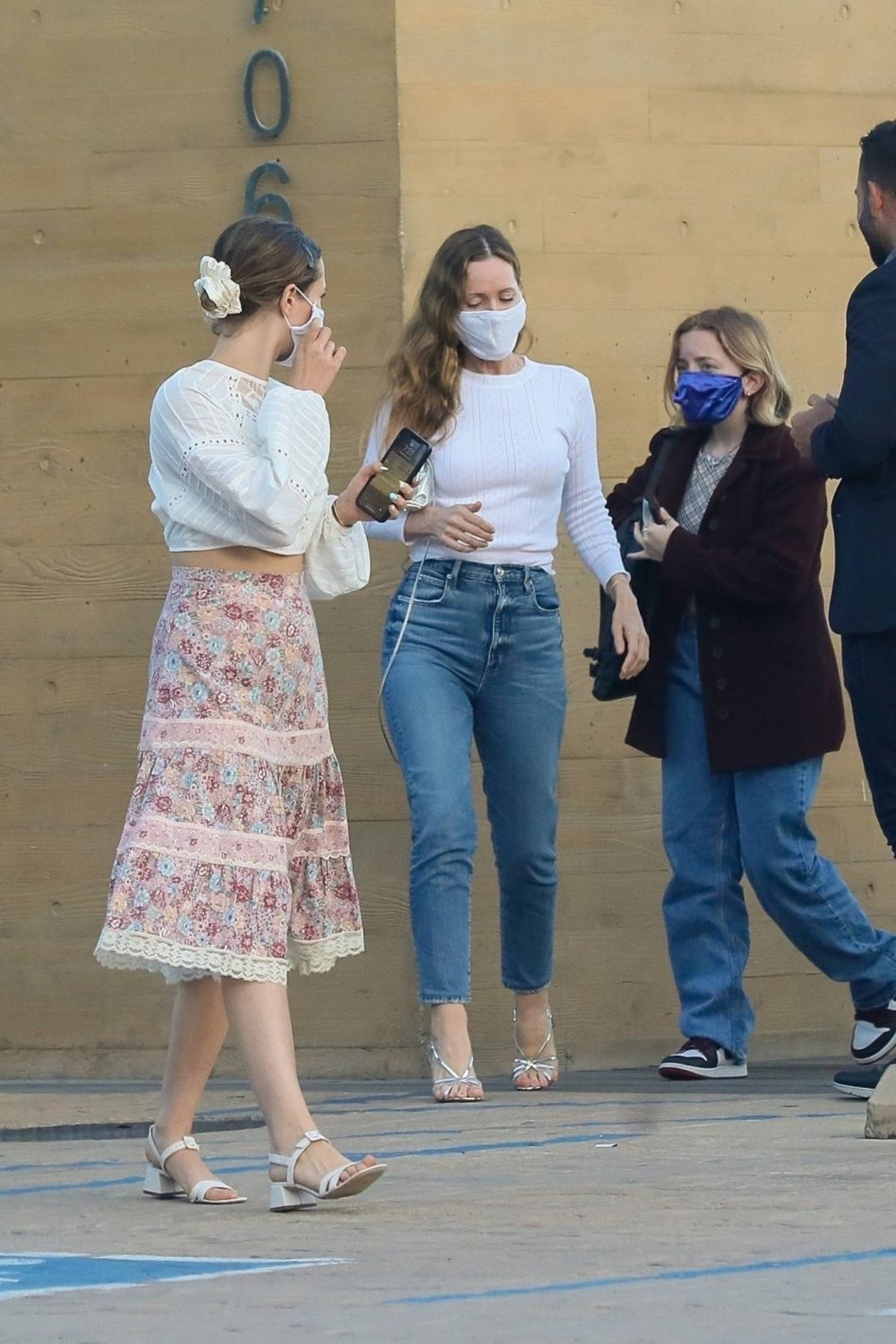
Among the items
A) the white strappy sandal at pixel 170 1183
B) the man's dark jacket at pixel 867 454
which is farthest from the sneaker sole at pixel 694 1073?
the white strappy sandal at pixel 170 1183

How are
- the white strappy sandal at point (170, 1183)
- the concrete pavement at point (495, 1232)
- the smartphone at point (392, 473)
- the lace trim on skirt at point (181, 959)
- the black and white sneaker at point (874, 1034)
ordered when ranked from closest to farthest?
1. the concrete pavement at point (495, 1232)
2. the lace trim on skirt at point (181, 959)
3. the white strappy sandal at point (170, 1183)
4. the smartphone at point (392, 473)
5. the black and white sneaker at point (874, 1034)

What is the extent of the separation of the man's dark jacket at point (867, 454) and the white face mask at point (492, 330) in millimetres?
956

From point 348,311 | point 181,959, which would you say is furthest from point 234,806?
point 348,311

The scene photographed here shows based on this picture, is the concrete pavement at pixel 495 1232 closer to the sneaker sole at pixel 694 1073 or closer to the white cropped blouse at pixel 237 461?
the sneaker sole at pixel 694 1073

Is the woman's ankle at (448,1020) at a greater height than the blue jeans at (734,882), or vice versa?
the blue jeans at (734,882)

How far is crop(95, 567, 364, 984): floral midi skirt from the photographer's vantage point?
387 centimetres

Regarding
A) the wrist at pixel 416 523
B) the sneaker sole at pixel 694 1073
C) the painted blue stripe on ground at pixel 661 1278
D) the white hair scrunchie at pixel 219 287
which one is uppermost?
the white hair scrunchie at pixel 219 287

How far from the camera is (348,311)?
618 cm

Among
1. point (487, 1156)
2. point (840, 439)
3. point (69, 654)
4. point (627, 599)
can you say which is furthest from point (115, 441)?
point (487, 1156)

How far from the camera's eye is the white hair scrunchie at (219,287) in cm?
404

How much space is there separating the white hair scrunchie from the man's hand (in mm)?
1552

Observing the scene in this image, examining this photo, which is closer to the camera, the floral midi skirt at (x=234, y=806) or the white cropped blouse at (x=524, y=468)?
the floral midi skirt at (x=234, y=806)

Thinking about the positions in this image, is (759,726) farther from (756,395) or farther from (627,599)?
(756,395)

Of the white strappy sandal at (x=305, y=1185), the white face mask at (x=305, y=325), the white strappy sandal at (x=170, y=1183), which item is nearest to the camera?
the white strappy sandal at (x=305, y=1185)
